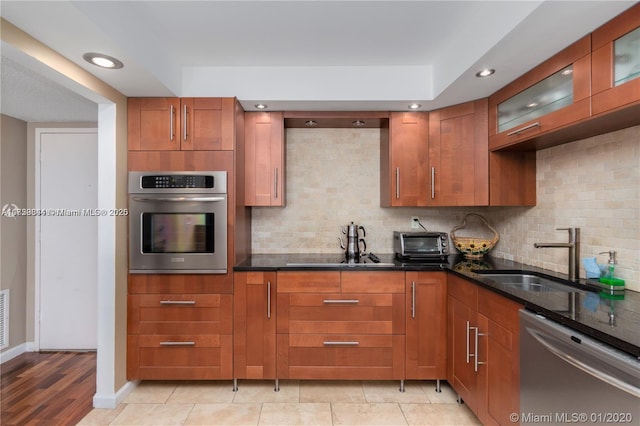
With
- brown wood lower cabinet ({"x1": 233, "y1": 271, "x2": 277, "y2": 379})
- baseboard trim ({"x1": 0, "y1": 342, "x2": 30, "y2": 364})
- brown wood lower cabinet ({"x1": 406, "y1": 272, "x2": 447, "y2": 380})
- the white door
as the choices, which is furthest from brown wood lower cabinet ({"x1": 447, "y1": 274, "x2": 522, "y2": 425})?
baseboard trim ({"x1": 0, "y1": 342, "x2": 30, "y2": 364})

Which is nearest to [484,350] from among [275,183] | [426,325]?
[426,325]

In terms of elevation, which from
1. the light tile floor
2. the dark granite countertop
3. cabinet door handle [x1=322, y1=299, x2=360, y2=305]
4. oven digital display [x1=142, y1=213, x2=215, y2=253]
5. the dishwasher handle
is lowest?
the light tile floor

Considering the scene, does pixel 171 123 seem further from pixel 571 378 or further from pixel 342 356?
pixel 571 378

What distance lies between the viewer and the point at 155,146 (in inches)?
93.3

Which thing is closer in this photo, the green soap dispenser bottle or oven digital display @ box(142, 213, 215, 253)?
the green soap dispenser bottle

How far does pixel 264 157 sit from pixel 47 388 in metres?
2.47

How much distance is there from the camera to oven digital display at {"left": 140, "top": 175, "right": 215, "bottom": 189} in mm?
2336

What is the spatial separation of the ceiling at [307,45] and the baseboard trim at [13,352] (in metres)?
2.17

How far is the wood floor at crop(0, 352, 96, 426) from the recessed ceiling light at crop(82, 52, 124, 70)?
226 cm

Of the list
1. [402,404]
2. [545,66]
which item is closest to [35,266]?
[402,404]

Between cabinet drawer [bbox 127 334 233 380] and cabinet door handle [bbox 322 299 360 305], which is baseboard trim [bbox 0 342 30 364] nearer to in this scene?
cabinet drawer [bbox 127 334 233 380]

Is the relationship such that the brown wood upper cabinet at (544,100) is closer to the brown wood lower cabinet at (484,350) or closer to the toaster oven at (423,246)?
the toaster oven at (423,246)

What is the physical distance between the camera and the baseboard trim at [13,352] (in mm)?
2857

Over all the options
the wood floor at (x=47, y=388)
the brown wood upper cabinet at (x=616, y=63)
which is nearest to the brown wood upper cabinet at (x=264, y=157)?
the wood floor at (x=47, y=388)
